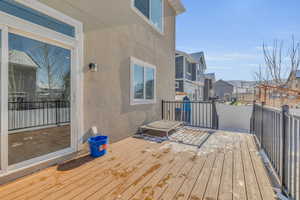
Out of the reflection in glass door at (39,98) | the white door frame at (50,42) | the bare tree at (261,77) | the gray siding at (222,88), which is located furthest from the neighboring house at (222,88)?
the white door frame at (50,42)

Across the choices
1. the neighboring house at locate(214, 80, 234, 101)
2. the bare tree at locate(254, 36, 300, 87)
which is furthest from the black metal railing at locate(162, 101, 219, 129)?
the neighboring house at locate(214, 80, 234, 101)

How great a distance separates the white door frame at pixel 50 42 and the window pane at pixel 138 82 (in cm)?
195

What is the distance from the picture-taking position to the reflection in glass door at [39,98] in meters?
2.87

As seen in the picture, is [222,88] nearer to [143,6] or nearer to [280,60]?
[280,60]

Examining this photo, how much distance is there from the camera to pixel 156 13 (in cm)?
559

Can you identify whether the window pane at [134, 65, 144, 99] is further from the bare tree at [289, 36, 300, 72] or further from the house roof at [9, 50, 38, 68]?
the bare tree at [289, 36, 300, 72]

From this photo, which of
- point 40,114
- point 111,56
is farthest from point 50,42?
point 40,114

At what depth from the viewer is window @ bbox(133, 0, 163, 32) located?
15.3 ft

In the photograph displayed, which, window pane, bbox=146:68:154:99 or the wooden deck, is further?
window pane, bbox=146:68:154:99

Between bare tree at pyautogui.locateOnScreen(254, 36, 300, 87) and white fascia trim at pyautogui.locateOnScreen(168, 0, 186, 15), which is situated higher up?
white fascia trim at pyautogui.locateOnScreen(168, 0, 186, 15)

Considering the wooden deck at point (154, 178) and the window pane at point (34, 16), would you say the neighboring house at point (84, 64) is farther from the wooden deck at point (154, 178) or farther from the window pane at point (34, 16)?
the wooden deck at point (154, 178)

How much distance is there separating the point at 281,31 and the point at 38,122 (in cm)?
1500

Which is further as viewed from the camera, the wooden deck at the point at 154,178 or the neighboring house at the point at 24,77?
the neighboring house at the point at 24,77

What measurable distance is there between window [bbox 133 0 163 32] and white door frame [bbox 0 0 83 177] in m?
2.78
